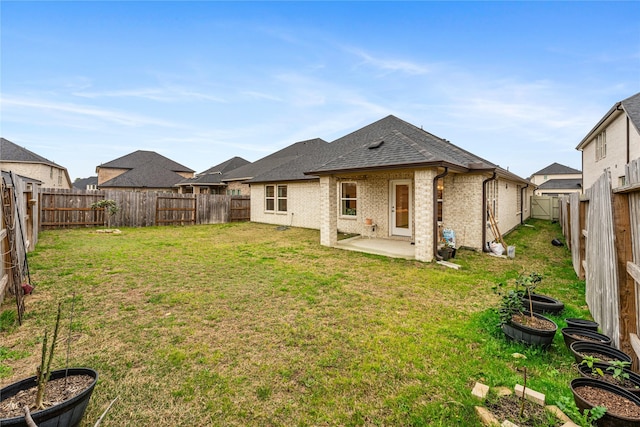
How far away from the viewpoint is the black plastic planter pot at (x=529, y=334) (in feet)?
10.3

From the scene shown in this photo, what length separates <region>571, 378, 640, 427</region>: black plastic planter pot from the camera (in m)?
1.87

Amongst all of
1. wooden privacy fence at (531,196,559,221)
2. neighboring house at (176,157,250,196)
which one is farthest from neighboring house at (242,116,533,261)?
neighboring house at (176,157,250,196)

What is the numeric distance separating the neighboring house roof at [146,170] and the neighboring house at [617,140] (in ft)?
122

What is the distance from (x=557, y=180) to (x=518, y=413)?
57718 millimetres

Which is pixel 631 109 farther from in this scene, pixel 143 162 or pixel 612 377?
pixel 143 162

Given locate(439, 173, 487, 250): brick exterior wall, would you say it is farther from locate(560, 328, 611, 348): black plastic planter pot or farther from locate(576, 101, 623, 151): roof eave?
locate(576, 101, 623, 151): roof eave

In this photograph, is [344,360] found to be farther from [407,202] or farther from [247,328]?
[407,202]

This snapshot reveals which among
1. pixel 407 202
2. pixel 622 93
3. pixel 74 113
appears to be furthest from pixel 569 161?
pixel 74 113

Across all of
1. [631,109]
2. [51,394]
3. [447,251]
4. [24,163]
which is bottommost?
[51,394]

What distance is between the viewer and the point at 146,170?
33.9 meters

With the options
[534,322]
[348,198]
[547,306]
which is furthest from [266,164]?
[534,322]

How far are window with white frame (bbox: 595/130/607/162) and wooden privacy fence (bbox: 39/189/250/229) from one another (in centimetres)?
2117

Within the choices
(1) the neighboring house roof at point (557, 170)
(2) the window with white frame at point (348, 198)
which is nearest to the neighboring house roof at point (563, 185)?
(1) the neighboring house roof at point (557, 170)

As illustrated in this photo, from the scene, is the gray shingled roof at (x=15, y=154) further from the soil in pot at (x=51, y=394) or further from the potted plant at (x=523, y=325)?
the potted plant at (x=523, y=325)
